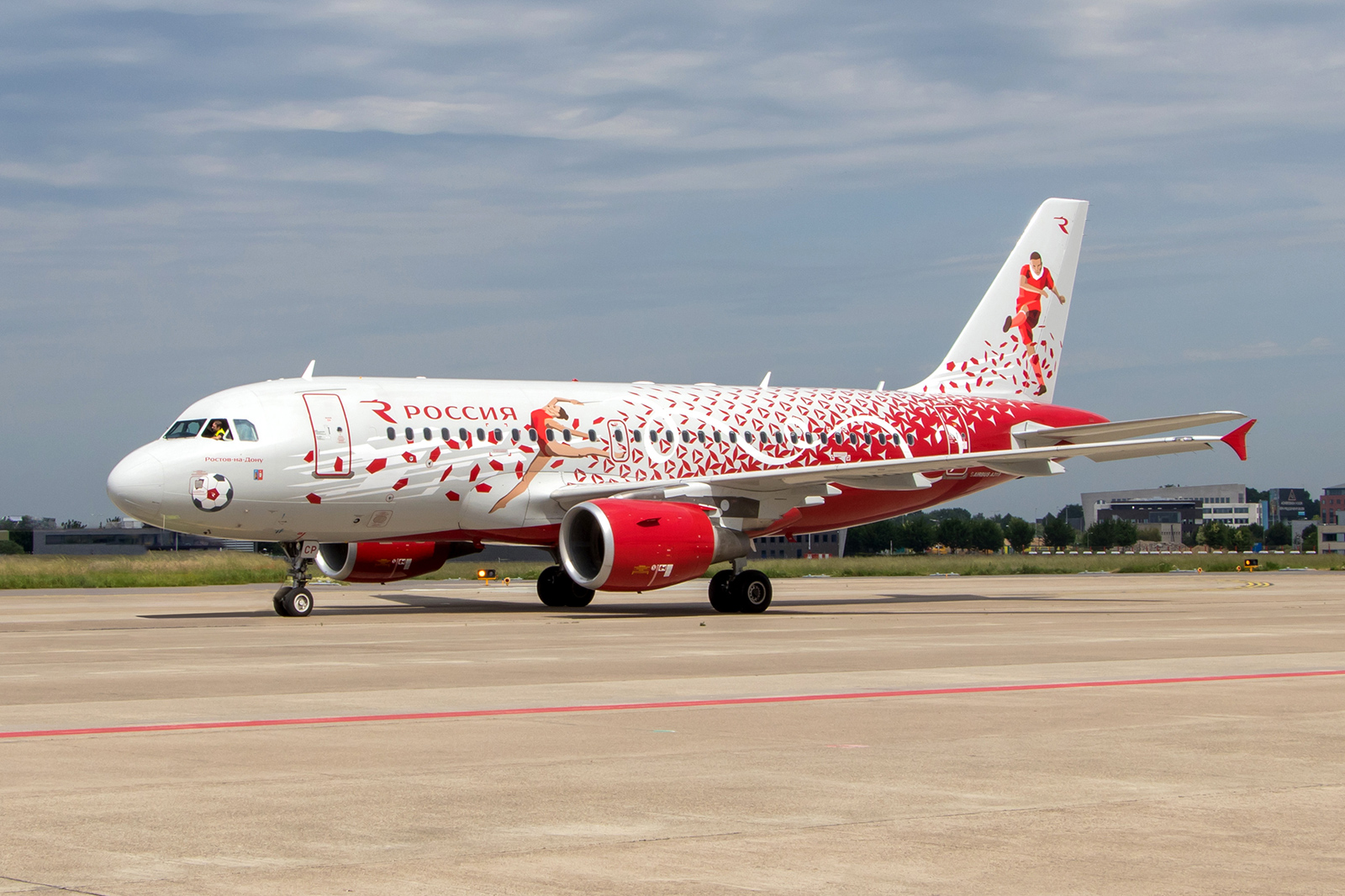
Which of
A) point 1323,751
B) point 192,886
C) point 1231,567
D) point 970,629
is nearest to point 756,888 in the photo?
point 192,886

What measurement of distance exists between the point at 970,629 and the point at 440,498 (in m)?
9.51

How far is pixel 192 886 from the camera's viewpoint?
576 centimetres

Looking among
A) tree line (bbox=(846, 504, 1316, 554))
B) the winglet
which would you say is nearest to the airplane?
the winglet

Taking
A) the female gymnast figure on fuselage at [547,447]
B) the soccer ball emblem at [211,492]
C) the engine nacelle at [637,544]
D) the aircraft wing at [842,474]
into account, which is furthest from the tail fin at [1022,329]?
the soccer ball emblem at [211,492]

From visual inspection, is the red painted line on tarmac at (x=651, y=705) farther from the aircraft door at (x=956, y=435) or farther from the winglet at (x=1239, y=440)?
the aircraft door at (x=956, y=435)

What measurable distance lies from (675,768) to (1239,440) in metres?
19.8

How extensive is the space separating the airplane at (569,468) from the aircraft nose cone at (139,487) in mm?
29

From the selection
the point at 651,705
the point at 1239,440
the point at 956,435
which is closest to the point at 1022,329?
the point at 956,435

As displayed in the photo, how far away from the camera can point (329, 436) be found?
2480 centimetres

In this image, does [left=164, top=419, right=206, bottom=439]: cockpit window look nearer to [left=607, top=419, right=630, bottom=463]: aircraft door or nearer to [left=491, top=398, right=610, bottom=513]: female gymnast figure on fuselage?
[left=491, top=398, right=610, bottom=513]: female gymnast figure on fuselage

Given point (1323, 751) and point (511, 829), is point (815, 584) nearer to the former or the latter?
point (1323, 751)

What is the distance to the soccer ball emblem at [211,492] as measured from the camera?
23562 mm

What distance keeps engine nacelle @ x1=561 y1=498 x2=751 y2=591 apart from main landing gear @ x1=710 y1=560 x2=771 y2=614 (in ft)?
4.44

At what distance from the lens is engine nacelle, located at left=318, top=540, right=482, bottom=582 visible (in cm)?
2788
